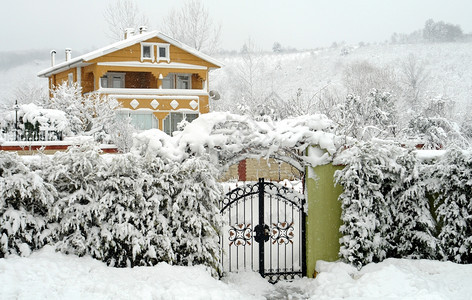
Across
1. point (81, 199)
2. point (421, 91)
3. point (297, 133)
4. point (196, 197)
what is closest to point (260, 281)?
point (196, 197)

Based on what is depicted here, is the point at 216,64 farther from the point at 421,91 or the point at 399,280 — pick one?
the point at 421,91

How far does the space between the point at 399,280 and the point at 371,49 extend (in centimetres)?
8935

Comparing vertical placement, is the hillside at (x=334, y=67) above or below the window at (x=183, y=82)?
above

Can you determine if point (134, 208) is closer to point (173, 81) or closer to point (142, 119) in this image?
point (142, 119)

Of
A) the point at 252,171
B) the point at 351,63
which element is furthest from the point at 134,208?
the point at 351,63

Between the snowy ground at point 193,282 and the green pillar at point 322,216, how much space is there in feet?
1.21

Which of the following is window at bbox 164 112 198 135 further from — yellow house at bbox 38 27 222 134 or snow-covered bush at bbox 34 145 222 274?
snow-covered bush at bbox 34 145 222 274

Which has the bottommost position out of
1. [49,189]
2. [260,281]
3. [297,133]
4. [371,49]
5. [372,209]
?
[260,281]

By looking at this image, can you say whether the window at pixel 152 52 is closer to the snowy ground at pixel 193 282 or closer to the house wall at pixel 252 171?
the house wall at pixel 252 171

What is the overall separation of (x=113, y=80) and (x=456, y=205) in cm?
2184

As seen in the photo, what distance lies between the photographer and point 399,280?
7.36 meters

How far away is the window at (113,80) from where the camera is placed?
26.7 m

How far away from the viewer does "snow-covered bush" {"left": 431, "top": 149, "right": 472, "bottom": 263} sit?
836cm

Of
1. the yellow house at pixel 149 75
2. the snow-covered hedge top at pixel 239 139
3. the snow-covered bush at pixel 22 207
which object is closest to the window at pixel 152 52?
the yellow house at pixel 149 75
